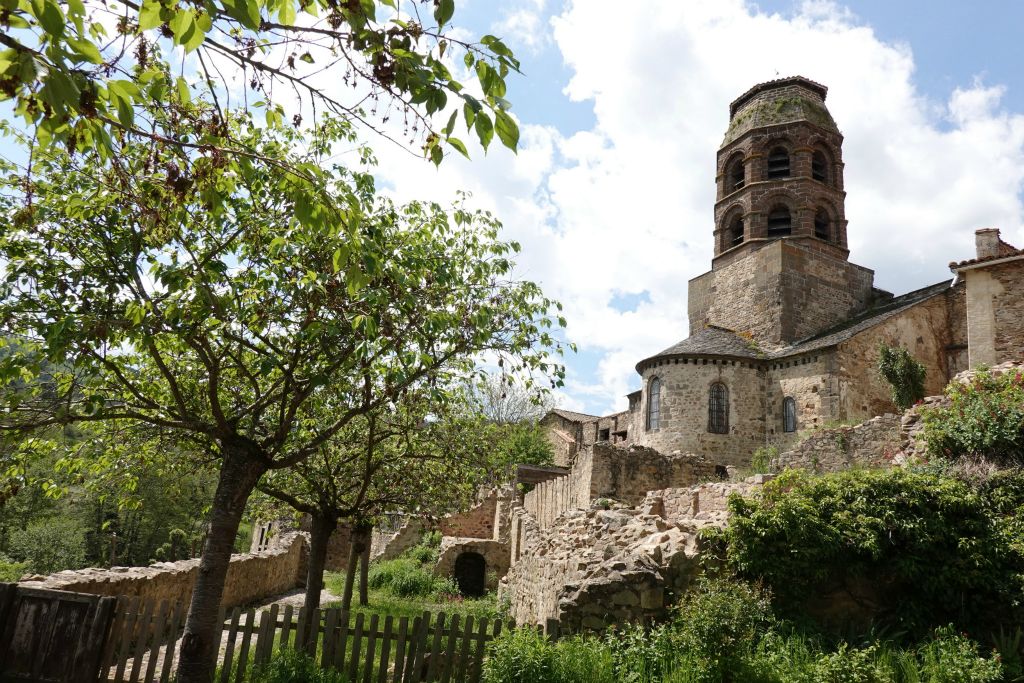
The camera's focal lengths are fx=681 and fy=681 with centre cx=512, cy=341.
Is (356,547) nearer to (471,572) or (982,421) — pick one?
(471,572)

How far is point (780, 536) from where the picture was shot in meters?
8.34

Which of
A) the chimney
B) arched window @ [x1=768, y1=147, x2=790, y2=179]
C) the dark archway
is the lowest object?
the dark archway

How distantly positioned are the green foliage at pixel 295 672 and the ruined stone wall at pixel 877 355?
19973 millimetres

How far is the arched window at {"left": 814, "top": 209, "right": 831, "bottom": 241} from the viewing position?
3020cm

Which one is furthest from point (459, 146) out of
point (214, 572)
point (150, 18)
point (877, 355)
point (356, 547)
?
point (877, 355)

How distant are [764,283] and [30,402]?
26.2 meters

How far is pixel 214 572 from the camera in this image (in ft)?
24.6

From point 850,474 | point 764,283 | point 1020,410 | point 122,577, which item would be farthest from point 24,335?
point 764,283

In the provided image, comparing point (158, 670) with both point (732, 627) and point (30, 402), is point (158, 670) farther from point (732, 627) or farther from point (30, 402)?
point (732, 627)

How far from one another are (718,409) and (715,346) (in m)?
2.59

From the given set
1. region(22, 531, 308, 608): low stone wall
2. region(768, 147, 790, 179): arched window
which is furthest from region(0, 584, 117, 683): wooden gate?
region(768, 147, 790, 179): arched window

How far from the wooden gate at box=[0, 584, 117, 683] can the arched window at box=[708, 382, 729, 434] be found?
20561 millimetres

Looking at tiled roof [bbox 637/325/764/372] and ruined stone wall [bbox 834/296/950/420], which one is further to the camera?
tiled roof [bbox 637/325/764/372]

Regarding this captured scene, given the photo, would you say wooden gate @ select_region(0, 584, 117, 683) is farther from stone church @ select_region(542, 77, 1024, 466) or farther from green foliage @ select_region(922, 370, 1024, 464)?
stone church @ select_region(542, 77, 1024, 466)
